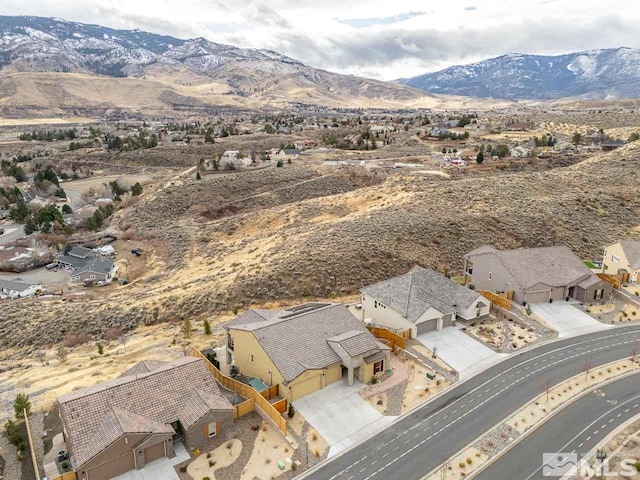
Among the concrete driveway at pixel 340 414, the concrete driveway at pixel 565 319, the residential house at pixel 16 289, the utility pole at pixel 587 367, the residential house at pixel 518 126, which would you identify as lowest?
the residential house at pixel 16 289

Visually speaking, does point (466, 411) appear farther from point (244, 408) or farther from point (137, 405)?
point (137, 405)

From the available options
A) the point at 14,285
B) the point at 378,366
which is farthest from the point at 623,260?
the point at 14,285

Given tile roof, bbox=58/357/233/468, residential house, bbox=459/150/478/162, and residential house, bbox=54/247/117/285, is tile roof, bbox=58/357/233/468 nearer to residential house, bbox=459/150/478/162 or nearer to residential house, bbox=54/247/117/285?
residential house, bbox=54/247/117/285

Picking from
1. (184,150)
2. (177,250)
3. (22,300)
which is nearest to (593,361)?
(177,250)

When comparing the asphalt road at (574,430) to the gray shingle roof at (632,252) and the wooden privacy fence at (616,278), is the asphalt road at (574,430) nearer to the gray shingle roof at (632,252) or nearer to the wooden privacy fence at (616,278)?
the wooden privacy fence at (616,278)

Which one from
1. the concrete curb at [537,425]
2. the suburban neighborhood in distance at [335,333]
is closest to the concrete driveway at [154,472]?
the suburban neighborhood in distance at [335,333]

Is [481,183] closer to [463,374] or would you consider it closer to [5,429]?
[463,374]
